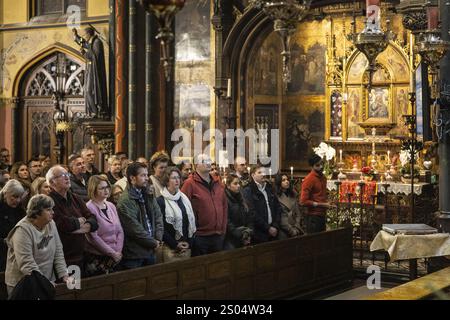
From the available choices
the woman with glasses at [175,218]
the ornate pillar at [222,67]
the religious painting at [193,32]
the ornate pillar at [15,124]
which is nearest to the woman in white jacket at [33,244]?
the woman with glasses at [175,218]

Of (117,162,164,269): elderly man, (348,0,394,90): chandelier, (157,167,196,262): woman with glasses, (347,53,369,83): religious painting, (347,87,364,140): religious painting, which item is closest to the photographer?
(348,0,394,90): chandelier

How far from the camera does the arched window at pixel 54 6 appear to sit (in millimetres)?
18794

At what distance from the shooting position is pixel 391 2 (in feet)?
48.1

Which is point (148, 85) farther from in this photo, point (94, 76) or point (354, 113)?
point (354, 113)

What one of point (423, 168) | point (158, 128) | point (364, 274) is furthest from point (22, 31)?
point (364, 274)

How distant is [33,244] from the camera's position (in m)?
6.03

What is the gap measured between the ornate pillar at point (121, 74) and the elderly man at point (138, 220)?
29.4 ft

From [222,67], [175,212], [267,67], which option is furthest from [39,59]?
[175,212]

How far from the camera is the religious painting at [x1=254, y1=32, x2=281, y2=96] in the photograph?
56.2ft

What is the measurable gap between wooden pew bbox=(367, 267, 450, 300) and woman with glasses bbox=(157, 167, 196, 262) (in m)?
2.88

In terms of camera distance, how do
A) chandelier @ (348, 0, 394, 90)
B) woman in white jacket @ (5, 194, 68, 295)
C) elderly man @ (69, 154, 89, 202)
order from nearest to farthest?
woman in white jacket @ (5, 194, 68, 295) < chandelier @ (348, 0, 394, 90) < elderly man @ (69, 154, 89, 202)

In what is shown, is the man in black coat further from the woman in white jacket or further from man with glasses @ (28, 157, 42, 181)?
the woman in white jacket

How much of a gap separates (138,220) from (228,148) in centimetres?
858

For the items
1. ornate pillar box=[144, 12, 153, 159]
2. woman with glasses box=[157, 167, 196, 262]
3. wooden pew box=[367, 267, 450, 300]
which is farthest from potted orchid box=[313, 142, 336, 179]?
wooden pew box=[367, 267, 450, 300]
